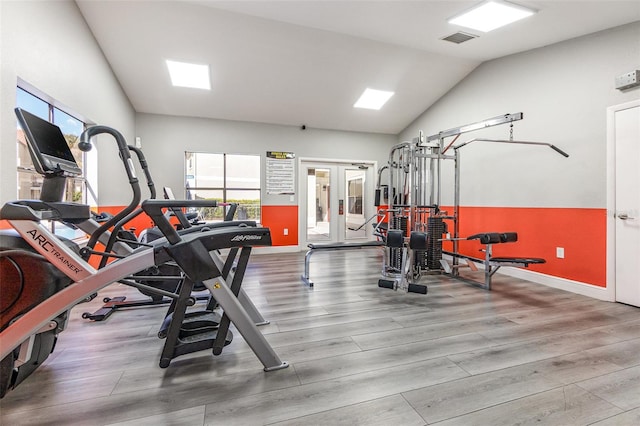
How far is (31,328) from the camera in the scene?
1.47 meters

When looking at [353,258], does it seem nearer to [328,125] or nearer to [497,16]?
[328,125]

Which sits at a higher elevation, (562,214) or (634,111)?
(634,111)

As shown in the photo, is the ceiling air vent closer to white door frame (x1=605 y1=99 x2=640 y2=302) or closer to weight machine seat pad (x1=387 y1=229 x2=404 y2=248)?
white door frame (x1=605 y1=99 x2=640 y2=302)

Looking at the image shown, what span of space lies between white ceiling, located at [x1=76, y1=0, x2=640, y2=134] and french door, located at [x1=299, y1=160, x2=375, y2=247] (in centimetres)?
145

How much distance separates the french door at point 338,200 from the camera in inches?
269

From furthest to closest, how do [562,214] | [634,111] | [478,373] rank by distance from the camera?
[562,214], [634,111], [478,373]

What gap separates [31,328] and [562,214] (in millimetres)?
5141

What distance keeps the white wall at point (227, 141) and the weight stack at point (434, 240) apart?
305 centimetres

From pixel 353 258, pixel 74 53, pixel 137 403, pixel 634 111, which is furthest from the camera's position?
pixel 353 258

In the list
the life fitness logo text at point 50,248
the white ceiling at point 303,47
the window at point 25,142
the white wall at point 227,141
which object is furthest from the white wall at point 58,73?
the life fitness logo text at point 50,248

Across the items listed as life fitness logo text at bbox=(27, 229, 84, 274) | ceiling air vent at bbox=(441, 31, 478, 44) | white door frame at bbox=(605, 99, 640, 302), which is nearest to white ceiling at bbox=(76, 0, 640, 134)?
ceiling air vent at bbox=(441, 31, 478, 44)

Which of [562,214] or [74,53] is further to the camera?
[562,214]

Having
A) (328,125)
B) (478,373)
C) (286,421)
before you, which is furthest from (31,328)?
(328,125)

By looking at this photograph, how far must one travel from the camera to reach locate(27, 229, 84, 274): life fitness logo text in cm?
146
